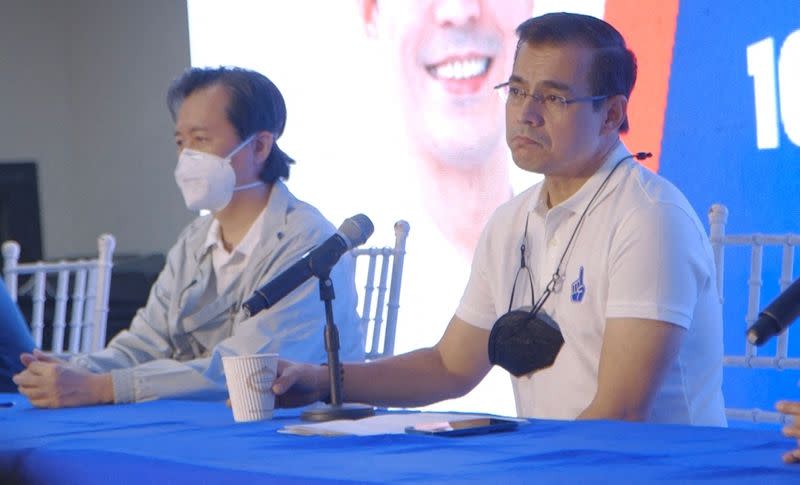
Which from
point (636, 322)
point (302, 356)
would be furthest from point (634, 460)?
point (302, 356)

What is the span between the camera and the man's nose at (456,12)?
4.03 meters

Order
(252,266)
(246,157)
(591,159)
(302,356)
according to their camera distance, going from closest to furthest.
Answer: (591,159)
(302,356)
(252,266)
(246,157)

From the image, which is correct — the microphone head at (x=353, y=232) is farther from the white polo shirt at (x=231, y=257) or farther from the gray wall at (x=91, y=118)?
the gray wall at (x=91, y=118)

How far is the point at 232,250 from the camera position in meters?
2.58

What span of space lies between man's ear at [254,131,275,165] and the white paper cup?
96 cm

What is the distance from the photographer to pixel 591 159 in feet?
6.72

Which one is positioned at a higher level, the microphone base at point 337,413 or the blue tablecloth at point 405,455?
the blue tablecloth at point 405,455

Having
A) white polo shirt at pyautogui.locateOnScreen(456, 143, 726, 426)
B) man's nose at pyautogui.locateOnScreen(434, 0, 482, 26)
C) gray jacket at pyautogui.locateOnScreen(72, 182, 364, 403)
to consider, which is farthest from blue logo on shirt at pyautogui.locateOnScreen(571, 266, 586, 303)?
man's nose at pyautogui.locateOnScreen(434, 0, 482, 26)

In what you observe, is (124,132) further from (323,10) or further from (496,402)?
(496,402)

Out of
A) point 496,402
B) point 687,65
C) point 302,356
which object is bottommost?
point 496,402

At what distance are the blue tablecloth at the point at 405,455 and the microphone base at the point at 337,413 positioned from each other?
48 mm

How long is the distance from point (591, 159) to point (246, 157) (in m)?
0.89

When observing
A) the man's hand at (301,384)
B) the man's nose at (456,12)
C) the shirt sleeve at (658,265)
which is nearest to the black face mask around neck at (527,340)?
the shirt sleeve at (658,265)

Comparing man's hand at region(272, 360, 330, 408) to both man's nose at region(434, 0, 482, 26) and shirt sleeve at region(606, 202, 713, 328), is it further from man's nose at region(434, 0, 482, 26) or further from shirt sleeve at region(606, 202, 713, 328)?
man's nose at region(434, 0, 482, 26)
